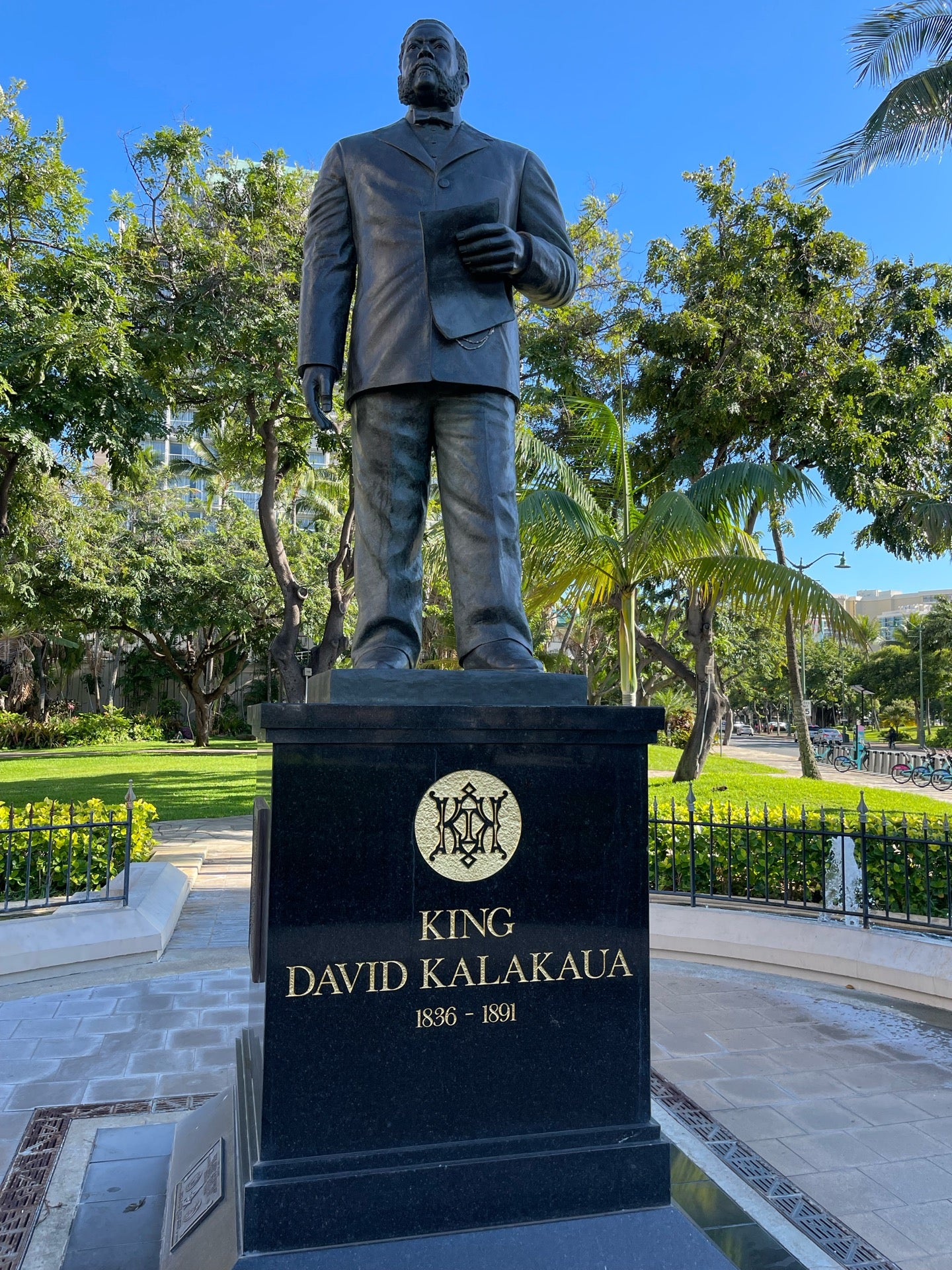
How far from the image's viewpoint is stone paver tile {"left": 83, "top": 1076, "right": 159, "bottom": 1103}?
4.23 metres

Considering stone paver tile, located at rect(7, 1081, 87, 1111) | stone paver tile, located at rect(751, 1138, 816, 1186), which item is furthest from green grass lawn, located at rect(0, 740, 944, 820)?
stone paver tile, located at rect(7, 1081, 87, 1111)

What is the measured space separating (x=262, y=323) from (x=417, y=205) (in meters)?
9.41

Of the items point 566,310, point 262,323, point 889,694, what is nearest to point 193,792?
point 262,323

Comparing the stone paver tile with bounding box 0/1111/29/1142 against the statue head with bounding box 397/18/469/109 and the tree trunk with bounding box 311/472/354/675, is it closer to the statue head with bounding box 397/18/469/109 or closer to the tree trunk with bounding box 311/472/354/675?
the statue head with bounding box 397/18/469/109

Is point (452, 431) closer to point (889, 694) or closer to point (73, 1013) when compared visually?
point (73, 1013)

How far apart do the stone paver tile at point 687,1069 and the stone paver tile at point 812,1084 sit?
1.01ft

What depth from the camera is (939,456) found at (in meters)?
15.3

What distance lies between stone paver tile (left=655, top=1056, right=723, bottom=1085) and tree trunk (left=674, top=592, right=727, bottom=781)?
405 inches

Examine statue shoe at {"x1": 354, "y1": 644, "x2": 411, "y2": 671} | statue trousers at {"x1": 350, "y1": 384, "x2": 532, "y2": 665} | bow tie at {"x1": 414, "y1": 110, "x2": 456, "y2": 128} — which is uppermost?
bow tie at {"x1": 414, "y1": 110, "x2": 456, "y2": 128}

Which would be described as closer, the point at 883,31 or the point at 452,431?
the point at 452,431

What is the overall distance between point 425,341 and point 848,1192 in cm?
346

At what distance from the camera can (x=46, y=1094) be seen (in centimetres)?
425

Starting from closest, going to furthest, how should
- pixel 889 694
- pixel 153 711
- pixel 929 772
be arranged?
pixel 929 772 → pixel 153 711 → pixel 889 694

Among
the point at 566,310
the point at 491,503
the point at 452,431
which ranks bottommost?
the point at 491,503
